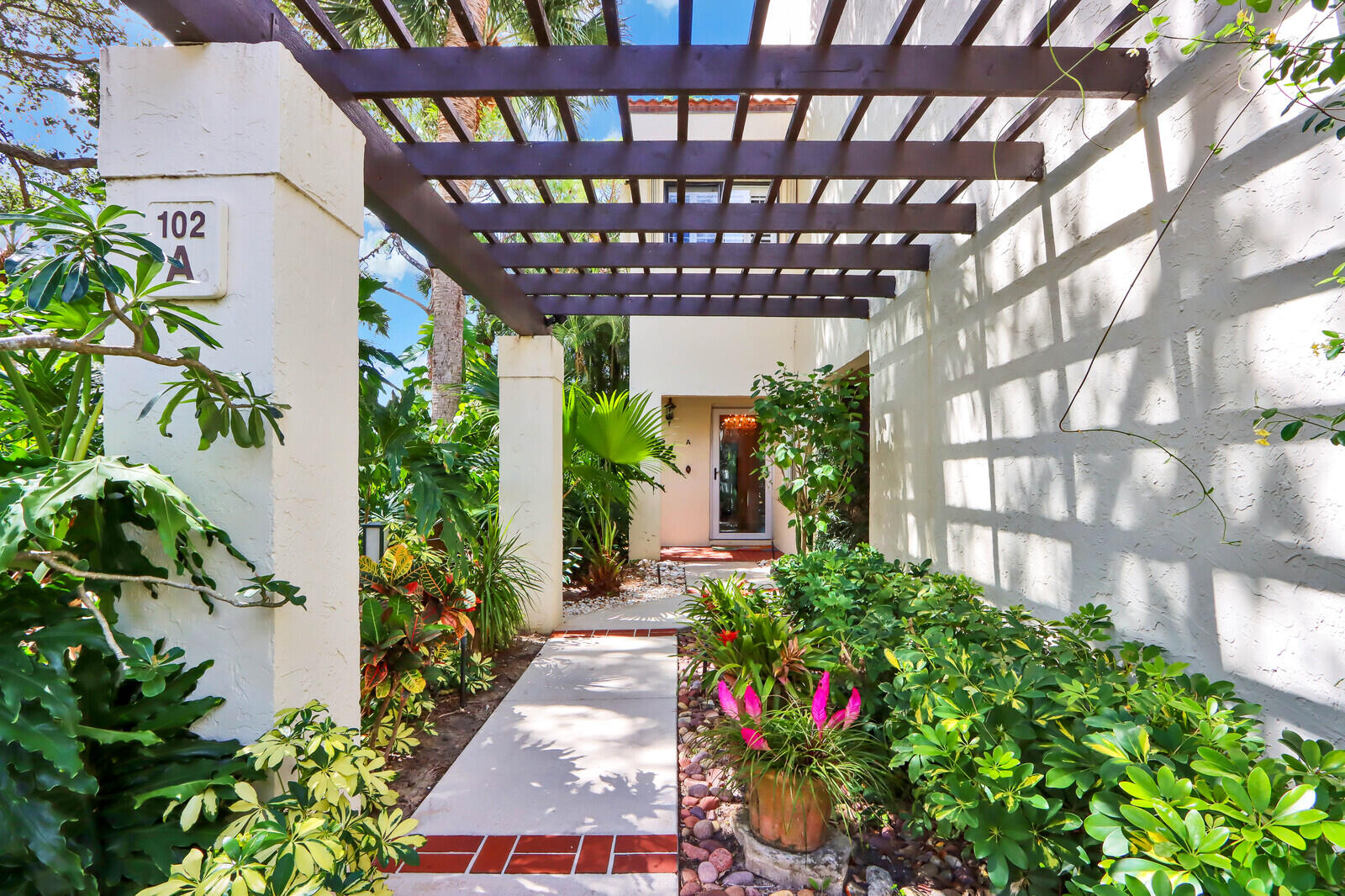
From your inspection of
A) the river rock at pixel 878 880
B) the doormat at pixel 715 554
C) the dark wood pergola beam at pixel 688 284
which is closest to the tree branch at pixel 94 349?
the river rock at pixel 878 880

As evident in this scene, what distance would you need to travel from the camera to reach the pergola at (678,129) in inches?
84.4

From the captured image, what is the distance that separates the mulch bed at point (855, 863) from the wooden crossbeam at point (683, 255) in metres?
2.76

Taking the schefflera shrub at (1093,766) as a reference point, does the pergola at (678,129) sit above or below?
above

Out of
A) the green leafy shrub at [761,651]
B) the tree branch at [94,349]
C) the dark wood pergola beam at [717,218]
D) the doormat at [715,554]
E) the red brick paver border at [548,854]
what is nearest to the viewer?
the tree branch at [94,349]

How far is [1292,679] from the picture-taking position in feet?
5.35

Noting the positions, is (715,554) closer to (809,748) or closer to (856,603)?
(856,603)

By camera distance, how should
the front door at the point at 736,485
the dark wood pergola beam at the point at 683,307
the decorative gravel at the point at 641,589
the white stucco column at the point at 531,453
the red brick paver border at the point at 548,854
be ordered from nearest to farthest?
1. the red brick paver border at the point at 548,854
2. the dark wood pergola beam at the point at 683,307
3. the white stucco column at the point at 531,453
4. the decorative gravel at the point at 641,589
5. the front door at the point at 736,485

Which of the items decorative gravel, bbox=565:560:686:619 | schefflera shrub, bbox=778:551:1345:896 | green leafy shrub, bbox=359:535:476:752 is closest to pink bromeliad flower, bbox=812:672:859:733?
schefflera shrub, bbox=778:551:1345:896

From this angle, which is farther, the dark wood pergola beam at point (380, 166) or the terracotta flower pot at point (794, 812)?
the terracotta flower pot at point (794, 812)

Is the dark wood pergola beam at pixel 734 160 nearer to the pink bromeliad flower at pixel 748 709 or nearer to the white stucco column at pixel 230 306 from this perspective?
the white stucco column at pixel 230 306

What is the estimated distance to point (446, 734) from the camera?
347 centimetres

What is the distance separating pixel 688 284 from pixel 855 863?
11.4 feet

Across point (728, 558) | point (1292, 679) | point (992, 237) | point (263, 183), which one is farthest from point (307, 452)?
point (728, 558)

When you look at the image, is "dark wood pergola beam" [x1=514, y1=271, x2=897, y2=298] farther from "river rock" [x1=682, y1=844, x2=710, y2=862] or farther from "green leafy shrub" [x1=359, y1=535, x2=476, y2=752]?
"river rock" [x1=682, y1=844, x2=710, y2=862]
